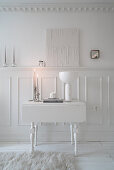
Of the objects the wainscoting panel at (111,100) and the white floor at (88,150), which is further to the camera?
the wainscoting panel at (111,100)

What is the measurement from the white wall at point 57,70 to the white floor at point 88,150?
17 cm

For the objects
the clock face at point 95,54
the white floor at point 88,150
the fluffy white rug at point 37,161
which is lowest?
the white floor at point 88,150

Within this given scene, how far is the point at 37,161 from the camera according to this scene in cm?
188

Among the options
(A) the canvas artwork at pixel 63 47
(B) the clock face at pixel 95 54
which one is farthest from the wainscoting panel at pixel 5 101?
(B) the clock face at pixel 95 54

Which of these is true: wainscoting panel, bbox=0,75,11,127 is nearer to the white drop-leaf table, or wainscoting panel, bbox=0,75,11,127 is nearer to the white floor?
the white floor

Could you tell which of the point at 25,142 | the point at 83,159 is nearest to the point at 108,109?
the point at 83,159

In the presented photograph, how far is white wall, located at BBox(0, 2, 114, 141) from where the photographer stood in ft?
8.74

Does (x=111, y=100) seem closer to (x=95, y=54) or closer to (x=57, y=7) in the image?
(x=95, y=54)

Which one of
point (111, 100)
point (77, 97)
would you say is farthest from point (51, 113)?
point (111, 100)

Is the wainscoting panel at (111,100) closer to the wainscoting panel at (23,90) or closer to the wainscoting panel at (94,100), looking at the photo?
the wainscoting panel at (94,100)

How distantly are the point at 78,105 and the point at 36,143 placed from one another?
3.28 ft

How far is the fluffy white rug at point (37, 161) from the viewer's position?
1.75 meters

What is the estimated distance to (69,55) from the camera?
269 centimetres

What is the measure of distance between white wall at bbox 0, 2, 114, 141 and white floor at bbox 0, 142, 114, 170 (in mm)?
173
